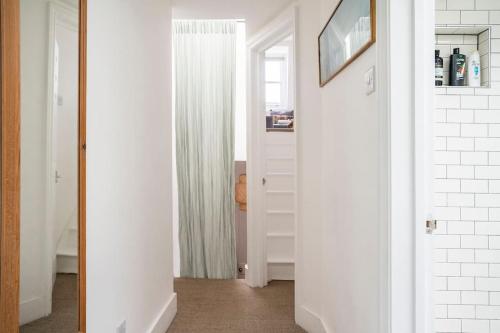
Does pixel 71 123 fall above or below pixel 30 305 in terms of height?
above

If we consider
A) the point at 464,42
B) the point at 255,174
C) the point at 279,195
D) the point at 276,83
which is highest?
the point at 276,83

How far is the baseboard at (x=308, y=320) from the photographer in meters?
2.53

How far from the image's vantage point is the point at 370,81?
4.98 ft

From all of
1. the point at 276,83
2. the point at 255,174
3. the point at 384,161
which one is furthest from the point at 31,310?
the point at 276,83

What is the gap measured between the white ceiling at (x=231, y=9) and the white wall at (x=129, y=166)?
0.33 meters

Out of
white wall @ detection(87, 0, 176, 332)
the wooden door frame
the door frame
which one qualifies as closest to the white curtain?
the door frame

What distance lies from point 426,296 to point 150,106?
1.88 m

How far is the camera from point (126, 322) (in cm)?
188

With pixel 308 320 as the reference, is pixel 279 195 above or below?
above

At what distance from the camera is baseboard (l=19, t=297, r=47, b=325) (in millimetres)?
936

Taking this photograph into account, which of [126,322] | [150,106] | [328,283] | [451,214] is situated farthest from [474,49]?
[126,322]

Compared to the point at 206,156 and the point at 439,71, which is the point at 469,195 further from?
the point at 206,156

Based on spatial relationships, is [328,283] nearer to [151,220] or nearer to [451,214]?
[451,214]

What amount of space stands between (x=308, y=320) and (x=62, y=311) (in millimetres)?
1941
